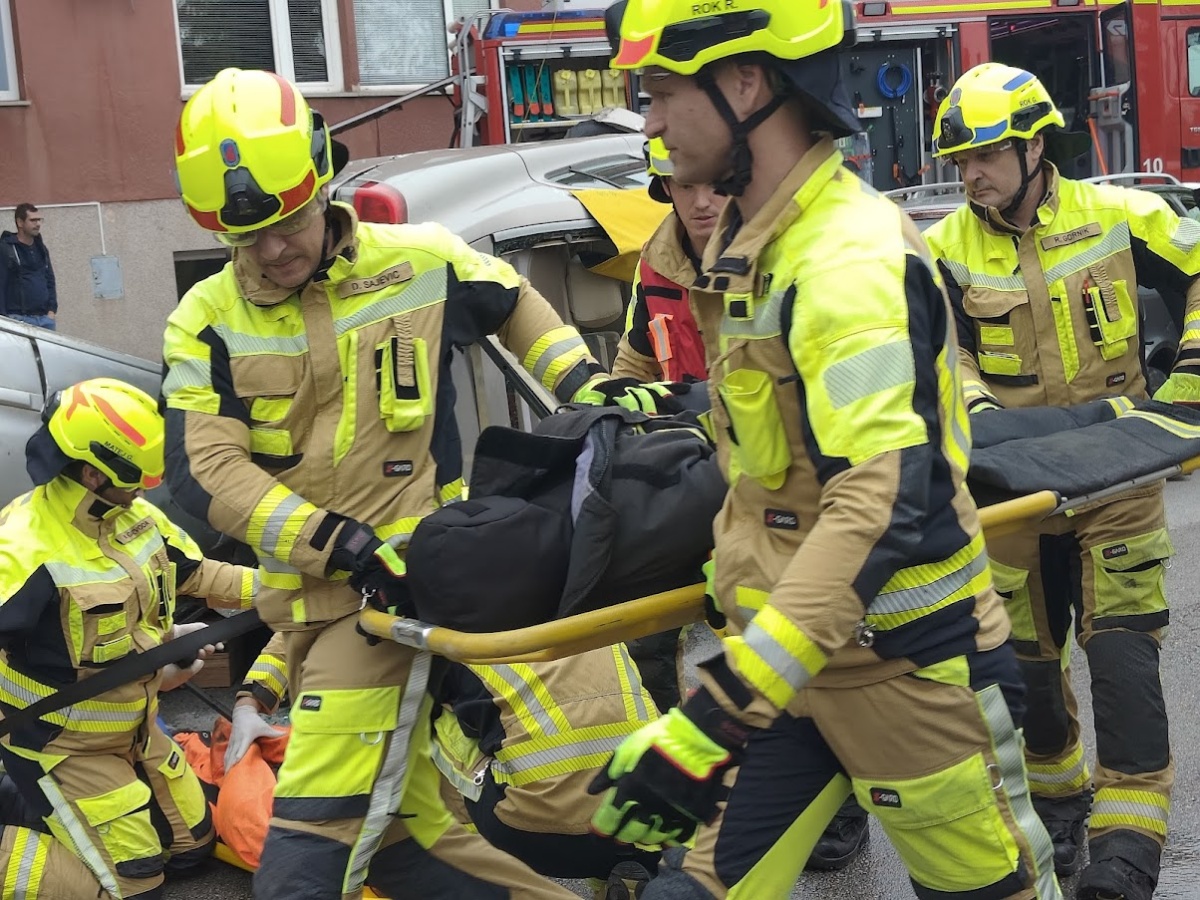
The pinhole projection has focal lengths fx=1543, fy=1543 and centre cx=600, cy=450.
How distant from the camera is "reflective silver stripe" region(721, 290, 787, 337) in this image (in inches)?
98.3

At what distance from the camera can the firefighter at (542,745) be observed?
3783 millimetres

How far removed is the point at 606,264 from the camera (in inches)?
273

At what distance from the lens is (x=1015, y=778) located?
8.85ft

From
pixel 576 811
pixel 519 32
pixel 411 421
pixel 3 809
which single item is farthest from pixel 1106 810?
pixel 519 32

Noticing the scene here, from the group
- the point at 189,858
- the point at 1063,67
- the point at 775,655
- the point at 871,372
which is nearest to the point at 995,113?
the point at 871,372

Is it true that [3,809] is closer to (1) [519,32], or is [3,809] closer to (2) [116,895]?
(2) [116,895]

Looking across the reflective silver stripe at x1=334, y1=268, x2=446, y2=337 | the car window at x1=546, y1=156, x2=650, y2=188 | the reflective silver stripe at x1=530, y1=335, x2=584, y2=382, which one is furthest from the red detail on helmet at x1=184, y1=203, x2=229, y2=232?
the car window at x1=546, y1=156, x2=650, y2=188

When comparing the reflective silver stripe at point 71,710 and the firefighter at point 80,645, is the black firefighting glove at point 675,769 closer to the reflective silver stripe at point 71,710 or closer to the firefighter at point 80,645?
the firefighter at point 80,645

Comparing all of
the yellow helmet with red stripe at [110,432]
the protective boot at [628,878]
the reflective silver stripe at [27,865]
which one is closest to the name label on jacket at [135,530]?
the yellow helmet with red stripe at [110,432]

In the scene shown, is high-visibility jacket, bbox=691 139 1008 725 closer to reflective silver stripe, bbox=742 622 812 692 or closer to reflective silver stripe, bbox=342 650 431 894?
reflective silver stripe, bbox=742 622 812 692

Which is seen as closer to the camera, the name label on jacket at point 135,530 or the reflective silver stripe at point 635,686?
the reflective silver stripe at point 635,686

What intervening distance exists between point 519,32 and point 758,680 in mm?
8520

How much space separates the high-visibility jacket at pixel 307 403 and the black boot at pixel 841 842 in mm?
1752

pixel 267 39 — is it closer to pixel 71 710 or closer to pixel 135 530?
pixel 135 530
